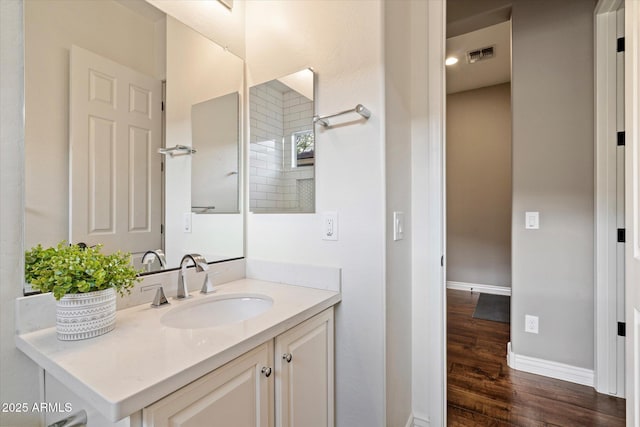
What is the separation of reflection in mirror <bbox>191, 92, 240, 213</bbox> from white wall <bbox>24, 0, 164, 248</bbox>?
51cm

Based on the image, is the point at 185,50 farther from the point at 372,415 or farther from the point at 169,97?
the point at 372,415

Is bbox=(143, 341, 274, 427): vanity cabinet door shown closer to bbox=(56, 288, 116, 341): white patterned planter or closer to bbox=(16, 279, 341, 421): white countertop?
bbox=(16, 279, 341, 421): white countertop

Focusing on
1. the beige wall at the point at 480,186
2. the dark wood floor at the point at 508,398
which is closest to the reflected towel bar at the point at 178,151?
the dark wood floor at the point at 508,398

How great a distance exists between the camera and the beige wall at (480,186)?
402 cm

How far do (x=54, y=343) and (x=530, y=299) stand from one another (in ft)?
8.83

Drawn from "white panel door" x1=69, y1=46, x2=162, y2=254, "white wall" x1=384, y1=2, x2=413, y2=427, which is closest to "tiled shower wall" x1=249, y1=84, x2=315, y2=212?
"white wall" x1=384, y1=2, x2=413, y2=427

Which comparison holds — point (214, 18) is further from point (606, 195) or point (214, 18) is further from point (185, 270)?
point (606, 195)

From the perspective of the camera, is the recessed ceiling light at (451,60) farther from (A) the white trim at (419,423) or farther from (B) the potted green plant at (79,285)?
(B) the potted green plant at (79,285)

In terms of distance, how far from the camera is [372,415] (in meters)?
1.21

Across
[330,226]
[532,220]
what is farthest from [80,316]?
[532,220]

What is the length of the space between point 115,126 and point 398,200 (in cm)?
119

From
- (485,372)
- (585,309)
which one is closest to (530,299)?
(585,309)

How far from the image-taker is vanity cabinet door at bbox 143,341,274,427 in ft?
2.17

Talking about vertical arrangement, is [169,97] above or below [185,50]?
below
